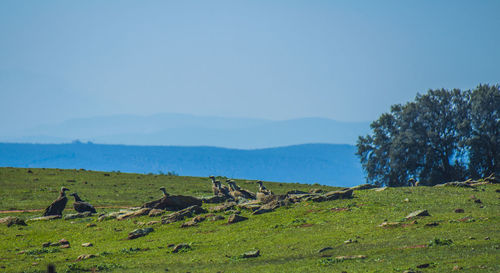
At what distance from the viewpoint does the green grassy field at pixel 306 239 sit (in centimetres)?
2266

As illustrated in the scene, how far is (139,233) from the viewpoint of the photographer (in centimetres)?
3369

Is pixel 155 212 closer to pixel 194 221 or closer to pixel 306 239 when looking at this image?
pixel 194 221

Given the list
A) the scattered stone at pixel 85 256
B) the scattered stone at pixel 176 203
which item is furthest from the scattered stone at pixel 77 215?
the scattered stone at pixel 85 256

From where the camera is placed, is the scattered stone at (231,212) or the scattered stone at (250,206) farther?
the scattered stone at (250,206)

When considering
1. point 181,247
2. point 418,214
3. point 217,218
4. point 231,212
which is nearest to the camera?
point 181,247

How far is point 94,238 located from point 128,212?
747 cm

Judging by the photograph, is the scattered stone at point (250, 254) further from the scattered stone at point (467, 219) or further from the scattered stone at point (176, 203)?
the scattered stone at point (176, 203)

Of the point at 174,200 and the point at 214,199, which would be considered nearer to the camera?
the point at 174,200

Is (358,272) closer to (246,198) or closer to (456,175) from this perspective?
(246,198)

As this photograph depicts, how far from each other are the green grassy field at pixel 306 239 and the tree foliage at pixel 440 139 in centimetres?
3541

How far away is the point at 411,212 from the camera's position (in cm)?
3294

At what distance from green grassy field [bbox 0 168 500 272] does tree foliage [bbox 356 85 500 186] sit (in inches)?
1394

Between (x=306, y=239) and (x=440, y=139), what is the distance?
190 feet

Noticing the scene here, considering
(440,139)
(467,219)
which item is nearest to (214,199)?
(467,219)
